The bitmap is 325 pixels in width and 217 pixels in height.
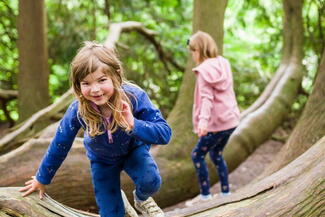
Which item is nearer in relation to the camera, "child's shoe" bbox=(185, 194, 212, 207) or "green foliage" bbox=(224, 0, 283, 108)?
"child's shoe" bbox=(185, 194, 212, 207)

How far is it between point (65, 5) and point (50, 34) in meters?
0.65

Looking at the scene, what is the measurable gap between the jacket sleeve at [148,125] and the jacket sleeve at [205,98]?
168 centimetres

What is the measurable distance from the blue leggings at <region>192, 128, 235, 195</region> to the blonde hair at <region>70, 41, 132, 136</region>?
2.15 metres

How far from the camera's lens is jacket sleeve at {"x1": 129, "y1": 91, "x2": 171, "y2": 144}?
221 cm

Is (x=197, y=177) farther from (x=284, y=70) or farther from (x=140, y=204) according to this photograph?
(x=284, y=70)

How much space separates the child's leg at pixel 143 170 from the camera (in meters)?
2.58

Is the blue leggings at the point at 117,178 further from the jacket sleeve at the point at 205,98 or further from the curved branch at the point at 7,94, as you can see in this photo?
the curved branch at the point at 7,94

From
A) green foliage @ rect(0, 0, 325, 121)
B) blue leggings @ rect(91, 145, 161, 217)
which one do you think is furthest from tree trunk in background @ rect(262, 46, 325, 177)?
green foliage @ rect(0, 0, 325, 121)

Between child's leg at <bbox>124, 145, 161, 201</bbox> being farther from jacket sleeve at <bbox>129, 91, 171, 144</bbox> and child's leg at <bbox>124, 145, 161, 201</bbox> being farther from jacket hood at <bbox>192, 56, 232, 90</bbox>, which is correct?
jacket hood at <bbox>192, 56, 232, 90</bbox>

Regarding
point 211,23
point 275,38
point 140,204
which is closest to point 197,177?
point 211,23

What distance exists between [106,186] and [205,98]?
68.1 inches

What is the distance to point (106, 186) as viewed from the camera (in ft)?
8.80

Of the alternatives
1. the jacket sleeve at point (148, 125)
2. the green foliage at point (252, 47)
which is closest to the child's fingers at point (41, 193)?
the jacket sleeve at point (148, 125)

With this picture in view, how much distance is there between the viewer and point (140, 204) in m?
2.84
